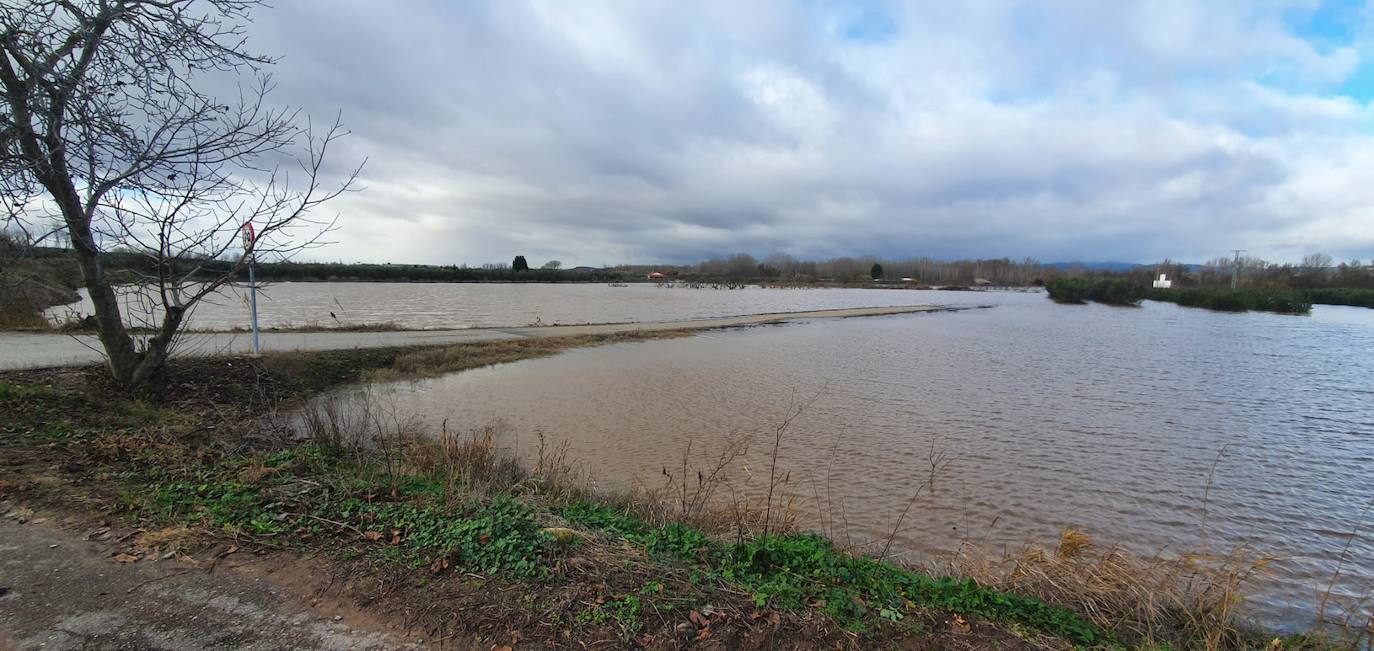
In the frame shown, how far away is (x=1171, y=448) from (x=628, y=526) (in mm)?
11095

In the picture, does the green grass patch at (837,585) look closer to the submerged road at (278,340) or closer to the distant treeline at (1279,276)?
the submerged road at (278,340)

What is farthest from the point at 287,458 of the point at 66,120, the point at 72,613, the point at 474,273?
the point at 474,273

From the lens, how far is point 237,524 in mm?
3902

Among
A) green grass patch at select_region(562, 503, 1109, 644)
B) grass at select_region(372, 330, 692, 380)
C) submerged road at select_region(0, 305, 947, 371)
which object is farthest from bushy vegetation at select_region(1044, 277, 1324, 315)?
green grass patch at select_region(562, 503, 1109, 644)

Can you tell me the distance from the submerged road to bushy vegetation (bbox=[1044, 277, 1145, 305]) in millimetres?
60691

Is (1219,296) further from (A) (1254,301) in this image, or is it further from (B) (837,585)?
(B) (837,585)

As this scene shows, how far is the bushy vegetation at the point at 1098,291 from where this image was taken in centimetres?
6794

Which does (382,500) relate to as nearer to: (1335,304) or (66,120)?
(66,120)

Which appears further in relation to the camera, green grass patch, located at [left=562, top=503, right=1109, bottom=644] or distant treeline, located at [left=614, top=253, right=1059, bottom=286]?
distant treeline, located at [left=614, top=253, right=1059, bottom=286]

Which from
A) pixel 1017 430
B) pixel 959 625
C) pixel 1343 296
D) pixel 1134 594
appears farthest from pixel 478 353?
pixel 1343 296

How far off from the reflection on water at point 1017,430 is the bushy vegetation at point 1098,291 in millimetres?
50242

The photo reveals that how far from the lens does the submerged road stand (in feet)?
36.5

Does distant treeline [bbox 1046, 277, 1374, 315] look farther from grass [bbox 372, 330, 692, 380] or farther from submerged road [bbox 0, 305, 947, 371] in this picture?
grass [bbox 372, 330, 692, 380]

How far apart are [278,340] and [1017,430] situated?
789 inches
